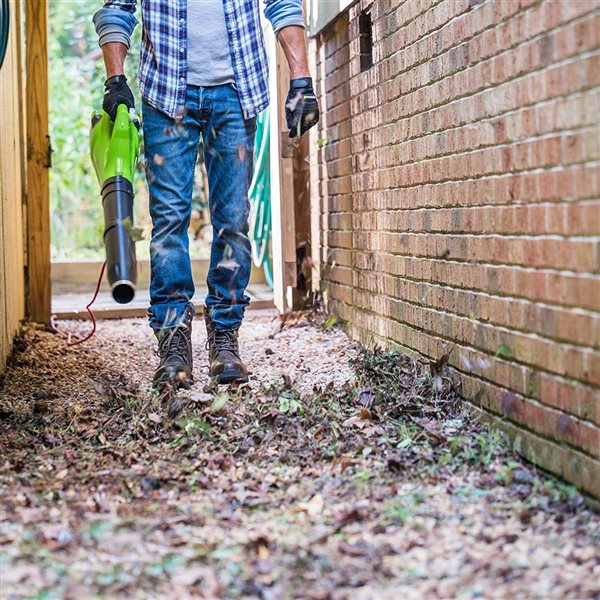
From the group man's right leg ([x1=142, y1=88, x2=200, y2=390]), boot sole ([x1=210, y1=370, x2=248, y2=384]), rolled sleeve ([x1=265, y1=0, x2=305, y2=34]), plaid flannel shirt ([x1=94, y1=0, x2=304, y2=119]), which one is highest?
rolled sleeve ([x1=265, y1=0, x2=305, y2=34])

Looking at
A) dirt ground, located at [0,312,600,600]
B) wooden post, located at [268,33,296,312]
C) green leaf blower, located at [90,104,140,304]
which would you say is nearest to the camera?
dirt ground, located at [0,312,600,600]

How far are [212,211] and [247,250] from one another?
192 mm

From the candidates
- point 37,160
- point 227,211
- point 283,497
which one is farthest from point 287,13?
point 283,497

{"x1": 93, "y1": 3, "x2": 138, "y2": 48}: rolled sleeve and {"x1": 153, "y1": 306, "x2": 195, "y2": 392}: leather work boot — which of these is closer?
{"x1": 153, "y1": 306, "x2": 195, "y2": 392}: leather work boot

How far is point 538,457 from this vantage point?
2.20 metres

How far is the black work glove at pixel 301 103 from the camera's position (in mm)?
3365

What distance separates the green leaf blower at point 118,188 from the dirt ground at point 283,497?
440 mm

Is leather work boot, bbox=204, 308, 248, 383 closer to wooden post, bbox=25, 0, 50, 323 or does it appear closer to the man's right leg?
the man's right leg

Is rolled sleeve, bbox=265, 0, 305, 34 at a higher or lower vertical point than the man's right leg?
higher

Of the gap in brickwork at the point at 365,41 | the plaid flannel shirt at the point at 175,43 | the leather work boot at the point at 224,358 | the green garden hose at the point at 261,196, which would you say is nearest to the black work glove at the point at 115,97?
the plaid flannel shirt at the point at 175,43

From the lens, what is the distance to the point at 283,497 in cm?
214

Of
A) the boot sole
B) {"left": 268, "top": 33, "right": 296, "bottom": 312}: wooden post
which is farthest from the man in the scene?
{"left": 268, "top": 33, "right": 296, "bottom": 312}: wooden post

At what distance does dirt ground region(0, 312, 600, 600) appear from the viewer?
1.68 meters

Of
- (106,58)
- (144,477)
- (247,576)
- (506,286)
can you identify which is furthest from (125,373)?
(247,576)
